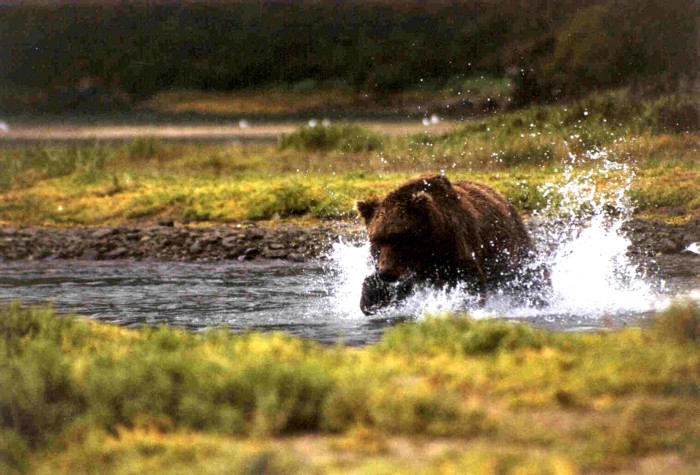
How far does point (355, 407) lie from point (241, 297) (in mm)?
8592

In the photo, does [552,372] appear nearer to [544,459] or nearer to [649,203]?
[544,459]

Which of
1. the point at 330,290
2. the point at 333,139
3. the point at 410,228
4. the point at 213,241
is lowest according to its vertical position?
the point at 330,290

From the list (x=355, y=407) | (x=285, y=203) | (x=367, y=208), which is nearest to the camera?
(x=355, y=407)

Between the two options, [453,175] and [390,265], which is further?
[453,175]

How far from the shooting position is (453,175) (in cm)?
2261

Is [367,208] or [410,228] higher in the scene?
[367,208]

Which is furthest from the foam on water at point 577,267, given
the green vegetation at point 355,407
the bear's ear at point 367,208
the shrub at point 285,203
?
the shrub at point 285,203

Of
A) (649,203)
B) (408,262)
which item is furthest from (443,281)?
(649,203)

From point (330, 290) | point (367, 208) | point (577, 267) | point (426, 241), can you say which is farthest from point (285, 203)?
point (426, 241)

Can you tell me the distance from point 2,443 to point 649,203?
56.5 ft

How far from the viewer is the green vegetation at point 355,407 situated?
4648 millimetres

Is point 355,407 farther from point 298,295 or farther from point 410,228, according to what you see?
point 298,295

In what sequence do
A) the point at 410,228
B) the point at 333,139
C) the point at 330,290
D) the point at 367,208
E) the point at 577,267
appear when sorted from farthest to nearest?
the point at 333,139 → the point at 577,267 → the point at 330,290 → the point at 367,208 → the point at 410,228

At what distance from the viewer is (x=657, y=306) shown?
456 inches
